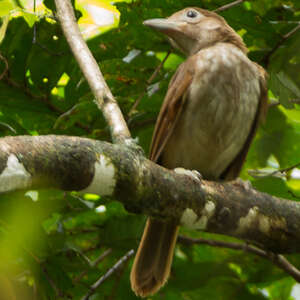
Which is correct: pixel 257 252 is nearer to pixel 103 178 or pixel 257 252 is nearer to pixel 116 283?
pixel 116 283

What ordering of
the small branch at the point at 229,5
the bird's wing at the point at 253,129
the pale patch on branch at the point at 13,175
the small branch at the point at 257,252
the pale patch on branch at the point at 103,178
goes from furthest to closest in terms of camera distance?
the bird's wing at the point at 253,129
the small branch at the point at 229,5
the small branch at the point at 257,252
the pale patch on branch at the point at 103,178
the pale patch on branch at the point at 13,175

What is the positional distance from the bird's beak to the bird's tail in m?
1.06

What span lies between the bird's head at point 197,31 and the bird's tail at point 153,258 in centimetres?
114

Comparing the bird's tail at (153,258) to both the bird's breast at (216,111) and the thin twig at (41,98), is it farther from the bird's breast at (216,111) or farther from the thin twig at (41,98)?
the thin twig at (41,98)

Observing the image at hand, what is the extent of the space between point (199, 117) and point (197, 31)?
735 mm

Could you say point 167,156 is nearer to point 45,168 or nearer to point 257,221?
point 257,221

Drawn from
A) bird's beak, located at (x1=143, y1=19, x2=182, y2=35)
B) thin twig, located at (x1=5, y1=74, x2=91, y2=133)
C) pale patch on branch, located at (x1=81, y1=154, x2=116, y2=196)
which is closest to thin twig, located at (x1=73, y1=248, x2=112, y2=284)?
thin twig, located at (x1=5, y1=74, x2=91, y2=133)

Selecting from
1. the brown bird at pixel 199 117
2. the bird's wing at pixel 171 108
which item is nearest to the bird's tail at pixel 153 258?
the brown bird at pixel 199 117

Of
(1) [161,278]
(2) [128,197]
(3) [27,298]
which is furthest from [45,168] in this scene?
(1) [161,278]

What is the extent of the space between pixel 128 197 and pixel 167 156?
1.50 meters

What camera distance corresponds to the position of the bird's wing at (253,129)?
12.1 ft

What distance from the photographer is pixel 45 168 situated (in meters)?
2.03

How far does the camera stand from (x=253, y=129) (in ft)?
12.5

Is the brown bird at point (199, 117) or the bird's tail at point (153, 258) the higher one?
the brown bird at point (199, 117)
